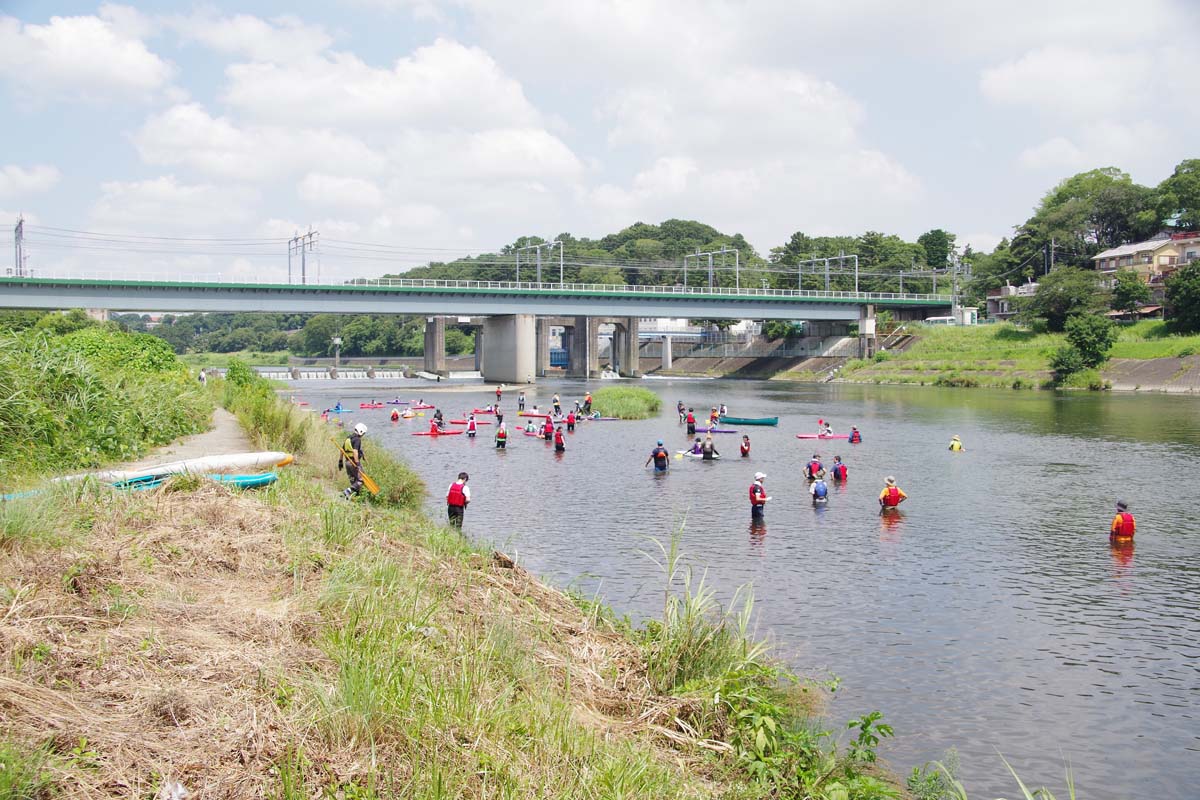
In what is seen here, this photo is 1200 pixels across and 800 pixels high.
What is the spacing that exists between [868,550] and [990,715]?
953 cm

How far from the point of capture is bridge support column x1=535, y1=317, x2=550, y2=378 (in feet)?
446

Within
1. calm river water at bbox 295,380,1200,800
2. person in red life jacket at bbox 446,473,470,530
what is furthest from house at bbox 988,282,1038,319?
person in red life jacket at bbox 446,473,470,530

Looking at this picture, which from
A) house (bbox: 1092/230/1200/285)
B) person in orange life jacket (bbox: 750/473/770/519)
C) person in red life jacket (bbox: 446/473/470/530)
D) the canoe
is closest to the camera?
the canoe

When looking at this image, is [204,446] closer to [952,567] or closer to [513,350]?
[952,567]

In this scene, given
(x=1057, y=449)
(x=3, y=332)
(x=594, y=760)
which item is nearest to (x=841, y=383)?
(x=1057, y=449)

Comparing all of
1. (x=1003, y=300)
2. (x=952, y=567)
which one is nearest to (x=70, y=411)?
(x=952, y=567)

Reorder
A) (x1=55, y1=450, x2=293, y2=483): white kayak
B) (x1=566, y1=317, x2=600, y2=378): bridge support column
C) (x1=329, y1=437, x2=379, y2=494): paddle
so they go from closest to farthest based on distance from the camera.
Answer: (x1=55, y1=450, x2=293, y2=483): white kayak → (x1=329, y1=437, x2=379, y2=494): paddle → (x1=566, y1=317, x2=600, y2=378): bridge support column

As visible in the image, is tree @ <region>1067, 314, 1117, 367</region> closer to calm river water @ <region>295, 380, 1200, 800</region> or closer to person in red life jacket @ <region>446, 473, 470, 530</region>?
calm river water @ <region>295, 380, 1200, 800</region>

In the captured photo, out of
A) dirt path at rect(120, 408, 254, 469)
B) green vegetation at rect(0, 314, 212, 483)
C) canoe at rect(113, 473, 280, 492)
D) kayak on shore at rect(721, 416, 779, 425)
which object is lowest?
kayak on shore at rect(721, 416, 779, 425)

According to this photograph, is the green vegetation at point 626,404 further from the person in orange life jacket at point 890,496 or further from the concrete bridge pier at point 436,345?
the concrete bridge pier at point 436,345

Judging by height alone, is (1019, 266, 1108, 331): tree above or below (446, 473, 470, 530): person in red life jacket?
above

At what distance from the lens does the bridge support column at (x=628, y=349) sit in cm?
12631

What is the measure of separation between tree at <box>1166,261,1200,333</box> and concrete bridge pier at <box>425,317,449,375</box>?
8177 cm

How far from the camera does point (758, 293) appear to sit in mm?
111250
